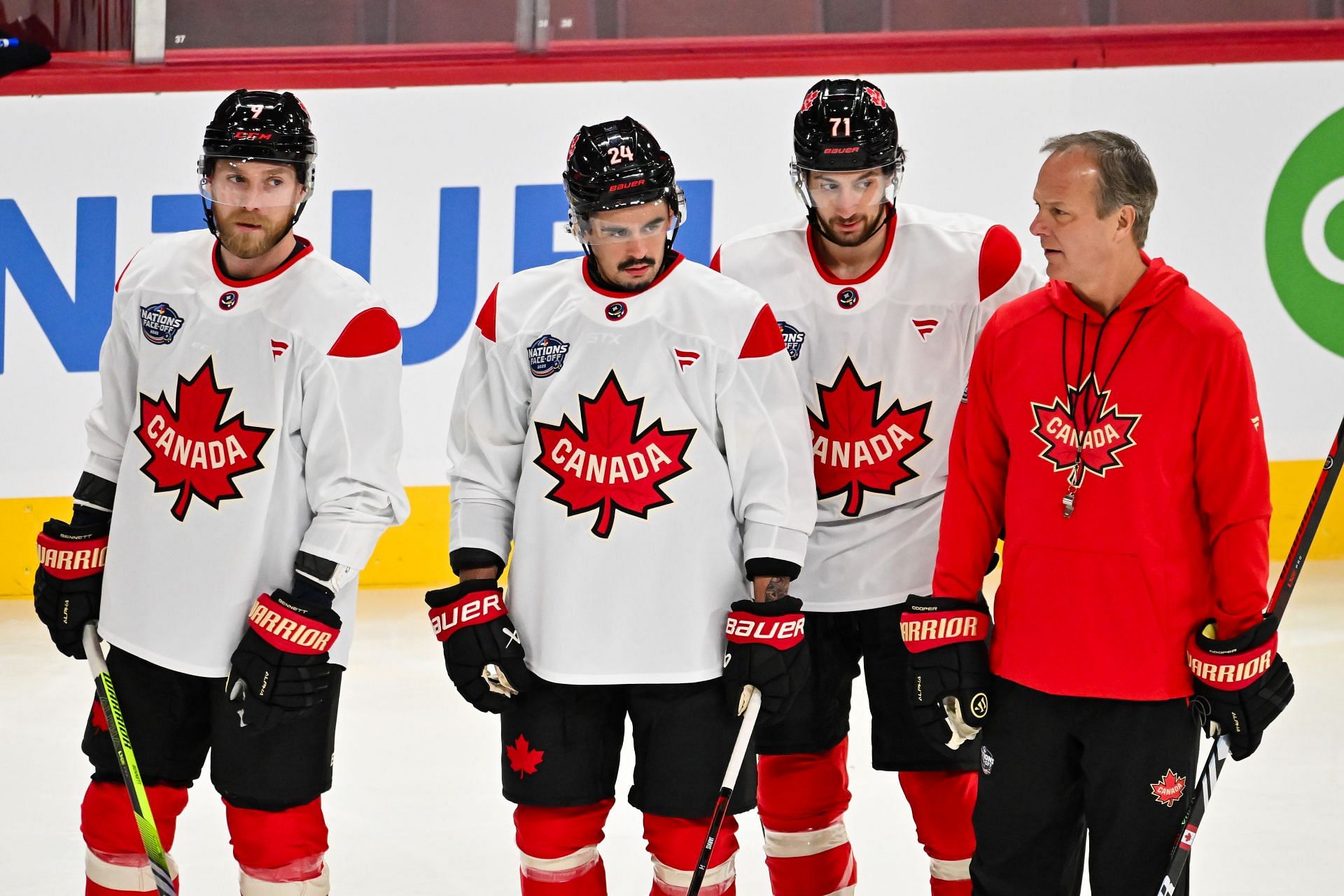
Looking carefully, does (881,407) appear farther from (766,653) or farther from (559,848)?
(559,848)

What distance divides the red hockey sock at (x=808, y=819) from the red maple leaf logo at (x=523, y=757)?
52 cm

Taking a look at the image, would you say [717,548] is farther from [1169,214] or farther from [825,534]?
[1169,214]

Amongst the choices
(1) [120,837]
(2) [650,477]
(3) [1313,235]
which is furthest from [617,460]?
(3) [1313,235]

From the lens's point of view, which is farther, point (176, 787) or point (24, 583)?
point (24, 583)

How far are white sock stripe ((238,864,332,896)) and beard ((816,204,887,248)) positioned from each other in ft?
4.25

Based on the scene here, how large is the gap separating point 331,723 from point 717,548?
67 cm

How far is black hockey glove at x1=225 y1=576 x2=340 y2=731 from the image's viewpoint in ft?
7.46

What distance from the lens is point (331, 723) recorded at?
96.0 inches

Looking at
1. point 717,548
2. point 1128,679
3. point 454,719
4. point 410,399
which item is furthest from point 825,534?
point 410,399

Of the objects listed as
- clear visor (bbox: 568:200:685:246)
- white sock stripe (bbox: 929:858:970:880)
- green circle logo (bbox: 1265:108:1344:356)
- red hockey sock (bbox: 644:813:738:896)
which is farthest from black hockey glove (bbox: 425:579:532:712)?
green circle logo (bbox: 1265:108:1344:356)

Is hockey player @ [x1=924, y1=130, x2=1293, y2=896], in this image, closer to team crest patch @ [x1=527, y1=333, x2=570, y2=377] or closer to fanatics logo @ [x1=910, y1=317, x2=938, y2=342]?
fanatics logo @ [x1=910, y1=317, x2=938, y2=342]

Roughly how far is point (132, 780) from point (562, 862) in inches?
25.8

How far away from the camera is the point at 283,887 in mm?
2363

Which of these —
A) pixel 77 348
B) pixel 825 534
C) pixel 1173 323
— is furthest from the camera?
pixel 77 348
